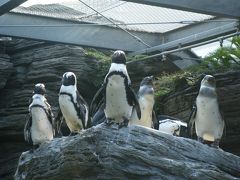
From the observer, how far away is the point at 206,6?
25.6 feet

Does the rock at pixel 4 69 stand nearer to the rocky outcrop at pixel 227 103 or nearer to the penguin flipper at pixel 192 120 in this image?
the rocky outcrop at pixel 227 103

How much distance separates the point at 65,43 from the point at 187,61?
218 cm

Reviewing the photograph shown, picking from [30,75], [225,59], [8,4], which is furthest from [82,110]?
[30,75]

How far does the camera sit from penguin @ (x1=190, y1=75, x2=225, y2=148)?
6.91m

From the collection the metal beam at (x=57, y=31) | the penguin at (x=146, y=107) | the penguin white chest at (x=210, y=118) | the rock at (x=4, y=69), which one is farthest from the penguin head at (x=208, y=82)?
the rock at (x=4, y=69)

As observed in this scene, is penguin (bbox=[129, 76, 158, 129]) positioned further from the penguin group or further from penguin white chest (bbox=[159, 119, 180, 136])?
penguin white chest (bbox=[159, 119, 180, 136])

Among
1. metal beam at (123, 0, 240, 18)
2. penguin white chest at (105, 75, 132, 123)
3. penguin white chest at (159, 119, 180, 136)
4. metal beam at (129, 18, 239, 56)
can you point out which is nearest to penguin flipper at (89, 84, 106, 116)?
penguin white chest at (105, 75, 132, 123)

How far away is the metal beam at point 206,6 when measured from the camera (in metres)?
7.57

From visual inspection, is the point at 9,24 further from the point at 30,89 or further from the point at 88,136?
the point at 88,136

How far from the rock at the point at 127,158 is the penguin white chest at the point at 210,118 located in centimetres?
93

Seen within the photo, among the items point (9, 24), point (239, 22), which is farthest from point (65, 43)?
point (239, 22)

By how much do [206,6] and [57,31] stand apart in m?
2.60

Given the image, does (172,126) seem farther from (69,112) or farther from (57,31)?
(57,31)

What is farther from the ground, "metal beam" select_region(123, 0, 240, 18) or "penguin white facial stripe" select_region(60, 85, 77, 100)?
"metal beam" select_region(123, 0, 240, 18)
